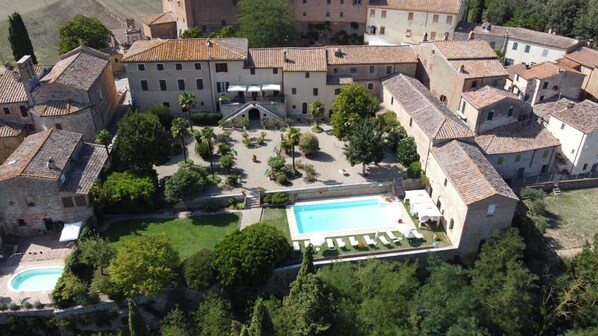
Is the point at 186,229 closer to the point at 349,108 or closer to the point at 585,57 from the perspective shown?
the point at 349,108

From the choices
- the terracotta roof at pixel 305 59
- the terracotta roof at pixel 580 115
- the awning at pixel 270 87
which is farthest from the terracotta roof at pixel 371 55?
the terracotta roof at pixel 580 115


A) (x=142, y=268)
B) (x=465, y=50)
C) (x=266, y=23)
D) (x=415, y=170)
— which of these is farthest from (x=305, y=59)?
(x=142, y=268)

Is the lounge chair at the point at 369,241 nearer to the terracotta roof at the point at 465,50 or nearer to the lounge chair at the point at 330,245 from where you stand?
the lounge chair at the point at 330,245

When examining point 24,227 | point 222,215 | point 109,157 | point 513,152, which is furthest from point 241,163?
point 513,152

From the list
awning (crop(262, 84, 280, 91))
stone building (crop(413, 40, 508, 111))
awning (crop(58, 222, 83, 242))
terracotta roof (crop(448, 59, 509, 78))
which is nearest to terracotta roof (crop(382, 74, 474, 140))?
stone building (crop(413, 40, 508, 111))

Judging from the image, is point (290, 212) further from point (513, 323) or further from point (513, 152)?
point (513, 152)

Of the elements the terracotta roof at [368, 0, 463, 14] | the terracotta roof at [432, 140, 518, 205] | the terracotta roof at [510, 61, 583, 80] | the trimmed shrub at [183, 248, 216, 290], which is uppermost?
the terracotta roof at [368, 0, 463, 14]

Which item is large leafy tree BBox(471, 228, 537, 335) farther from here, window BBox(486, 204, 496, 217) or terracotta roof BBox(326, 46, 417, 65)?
terracotta roof BBox(326, 46, 417, 65)

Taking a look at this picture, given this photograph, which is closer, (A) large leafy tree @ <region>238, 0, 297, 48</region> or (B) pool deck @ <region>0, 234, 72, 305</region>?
(B) pool deck @ <region>0, 234, 72, 305</region>
